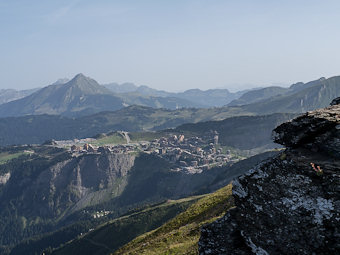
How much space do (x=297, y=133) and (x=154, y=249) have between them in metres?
33.0

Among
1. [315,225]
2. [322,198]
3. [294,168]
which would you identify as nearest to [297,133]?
[294,168]

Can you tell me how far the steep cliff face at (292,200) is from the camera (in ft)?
60.3

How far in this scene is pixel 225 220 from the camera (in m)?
23.1

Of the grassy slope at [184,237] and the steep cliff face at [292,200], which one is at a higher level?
the steep cliff face at [292,200]

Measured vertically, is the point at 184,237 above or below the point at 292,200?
below

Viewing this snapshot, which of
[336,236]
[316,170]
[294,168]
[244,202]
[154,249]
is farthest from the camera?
[154,249]

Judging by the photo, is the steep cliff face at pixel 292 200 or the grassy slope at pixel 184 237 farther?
the grassy slope at pixel 184 237

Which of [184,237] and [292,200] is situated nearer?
[292,200]

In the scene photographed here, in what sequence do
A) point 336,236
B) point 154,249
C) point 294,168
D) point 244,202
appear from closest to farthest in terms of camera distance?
point 336,236
point 294,168
point 244,202
point 154,249

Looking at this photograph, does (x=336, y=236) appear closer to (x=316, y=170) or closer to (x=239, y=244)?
(x=316, y=170)

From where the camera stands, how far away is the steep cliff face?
18.4m

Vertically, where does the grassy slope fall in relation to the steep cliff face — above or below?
below

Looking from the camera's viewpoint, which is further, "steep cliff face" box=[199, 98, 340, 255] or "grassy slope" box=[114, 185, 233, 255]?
"grassy slope" box=[114, 185, 233, 255]

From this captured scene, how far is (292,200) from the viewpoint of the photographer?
1952cm
